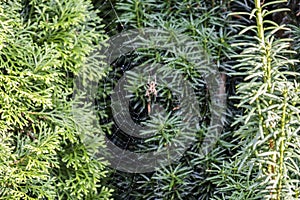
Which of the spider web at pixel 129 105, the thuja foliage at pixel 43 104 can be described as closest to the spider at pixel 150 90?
the spider web at pixel 129 105

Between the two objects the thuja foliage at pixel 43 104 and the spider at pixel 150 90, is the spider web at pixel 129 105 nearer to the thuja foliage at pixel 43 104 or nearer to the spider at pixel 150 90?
the spider at pixel 150 90

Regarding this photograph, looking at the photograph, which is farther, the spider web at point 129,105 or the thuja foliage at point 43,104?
the spider web at point 129,105

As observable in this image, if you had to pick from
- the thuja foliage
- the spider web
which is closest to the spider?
the spider web

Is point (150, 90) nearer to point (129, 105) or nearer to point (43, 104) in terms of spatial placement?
point (129, 105)

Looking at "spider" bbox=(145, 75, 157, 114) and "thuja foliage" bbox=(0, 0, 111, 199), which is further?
"spider" bbox=(145, 75, 157, 114)

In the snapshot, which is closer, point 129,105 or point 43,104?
point 43,104

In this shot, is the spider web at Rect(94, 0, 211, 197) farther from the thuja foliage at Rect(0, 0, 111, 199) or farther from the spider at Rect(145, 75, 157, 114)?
the thuja foliage at Rect(0, 0, 111, 199)

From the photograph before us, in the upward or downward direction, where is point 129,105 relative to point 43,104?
downward

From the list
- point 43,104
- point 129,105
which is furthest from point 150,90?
point 43,104

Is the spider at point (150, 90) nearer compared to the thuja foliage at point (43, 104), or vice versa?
the thuja foliage at point (43, 104)
